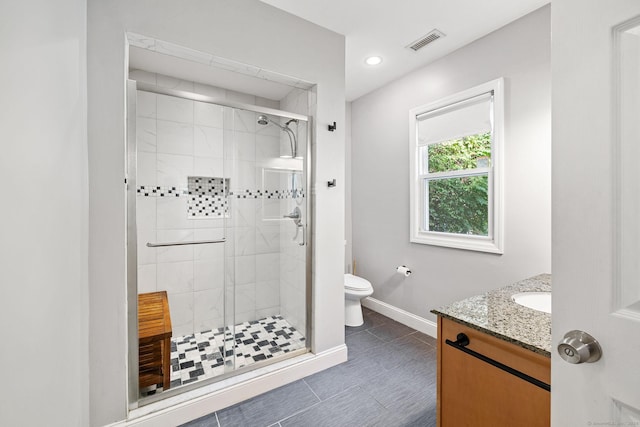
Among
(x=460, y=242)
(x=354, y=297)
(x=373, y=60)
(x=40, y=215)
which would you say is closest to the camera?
(x=40, y=215)

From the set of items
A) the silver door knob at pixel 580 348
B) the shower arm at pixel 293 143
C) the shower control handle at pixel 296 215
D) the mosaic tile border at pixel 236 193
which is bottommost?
the silver door knob at pixel 580 348

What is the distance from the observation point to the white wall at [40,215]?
568 mm

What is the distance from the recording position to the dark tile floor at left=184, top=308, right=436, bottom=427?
1568 mm

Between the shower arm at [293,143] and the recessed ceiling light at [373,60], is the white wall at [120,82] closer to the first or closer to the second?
the shower arm at [293,143]

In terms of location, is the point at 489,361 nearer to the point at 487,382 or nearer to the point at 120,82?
the point at 487,382

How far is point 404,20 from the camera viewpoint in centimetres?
201

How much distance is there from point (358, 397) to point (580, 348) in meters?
1.55

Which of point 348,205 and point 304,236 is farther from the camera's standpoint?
point 348,205

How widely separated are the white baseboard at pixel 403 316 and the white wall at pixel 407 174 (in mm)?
65

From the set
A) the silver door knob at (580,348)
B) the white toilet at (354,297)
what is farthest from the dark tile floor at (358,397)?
the silver door knob at (580,348)

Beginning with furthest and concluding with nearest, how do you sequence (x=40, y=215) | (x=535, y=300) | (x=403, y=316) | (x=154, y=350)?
1. (x=403, y=316)
2. (x=154, y=350)
3. (x=535, y=300)
4. (x=40, y=215)

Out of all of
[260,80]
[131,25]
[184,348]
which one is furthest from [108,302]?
[260,80]

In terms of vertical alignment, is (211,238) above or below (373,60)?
below

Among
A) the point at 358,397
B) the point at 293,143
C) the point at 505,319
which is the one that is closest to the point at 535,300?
the point at 505,319
